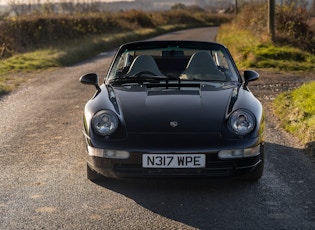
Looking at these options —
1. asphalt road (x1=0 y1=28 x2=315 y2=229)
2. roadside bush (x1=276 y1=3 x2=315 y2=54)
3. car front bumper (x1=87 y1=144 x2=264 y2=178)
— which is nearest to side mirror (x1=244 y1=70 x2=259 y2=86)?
asphalt road (x1=0 y1=28 x2=315 y2=229)

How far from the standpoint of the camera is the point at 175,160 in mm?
4832

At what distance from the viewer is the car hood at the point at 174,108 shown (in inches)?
198

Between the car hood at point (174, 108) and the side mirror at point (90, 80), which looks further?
the side mirror at point (90, 80)

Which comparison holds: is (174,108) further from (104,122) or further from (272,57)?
(272,57)

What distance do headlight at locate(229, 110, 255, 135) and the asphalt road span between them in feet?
1.59

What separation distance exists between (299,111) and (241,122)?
11.9 feet

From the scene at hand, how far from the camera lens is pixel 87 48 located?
24172mm

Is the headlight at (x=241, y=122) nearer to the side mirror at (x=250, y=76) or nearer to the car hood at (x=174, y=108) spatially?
the car hood at (x=174, y=108)

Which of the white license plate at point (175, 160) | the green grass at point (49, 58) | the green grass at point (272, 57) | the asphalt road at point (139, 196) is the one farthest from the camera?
the green grass at point (272, 57)

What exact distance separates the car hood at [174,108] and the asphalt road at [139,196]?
493 mm

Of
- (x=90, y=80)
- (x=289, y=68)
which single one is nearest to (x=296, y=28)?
(x=289, y=68)

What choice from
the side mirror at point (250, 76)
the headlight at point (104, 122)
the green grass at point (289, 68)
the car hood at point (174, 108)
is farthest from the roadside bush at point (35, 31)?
the headlight at point (104, 122)

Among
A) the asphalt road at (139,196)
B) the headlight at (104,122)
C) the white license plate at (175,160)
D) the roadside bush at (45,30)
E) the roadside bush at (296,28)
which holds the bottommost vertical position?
the roadside bush at (45,30)

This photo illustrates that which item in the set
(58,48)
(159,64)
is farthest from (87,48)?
(159,64)
